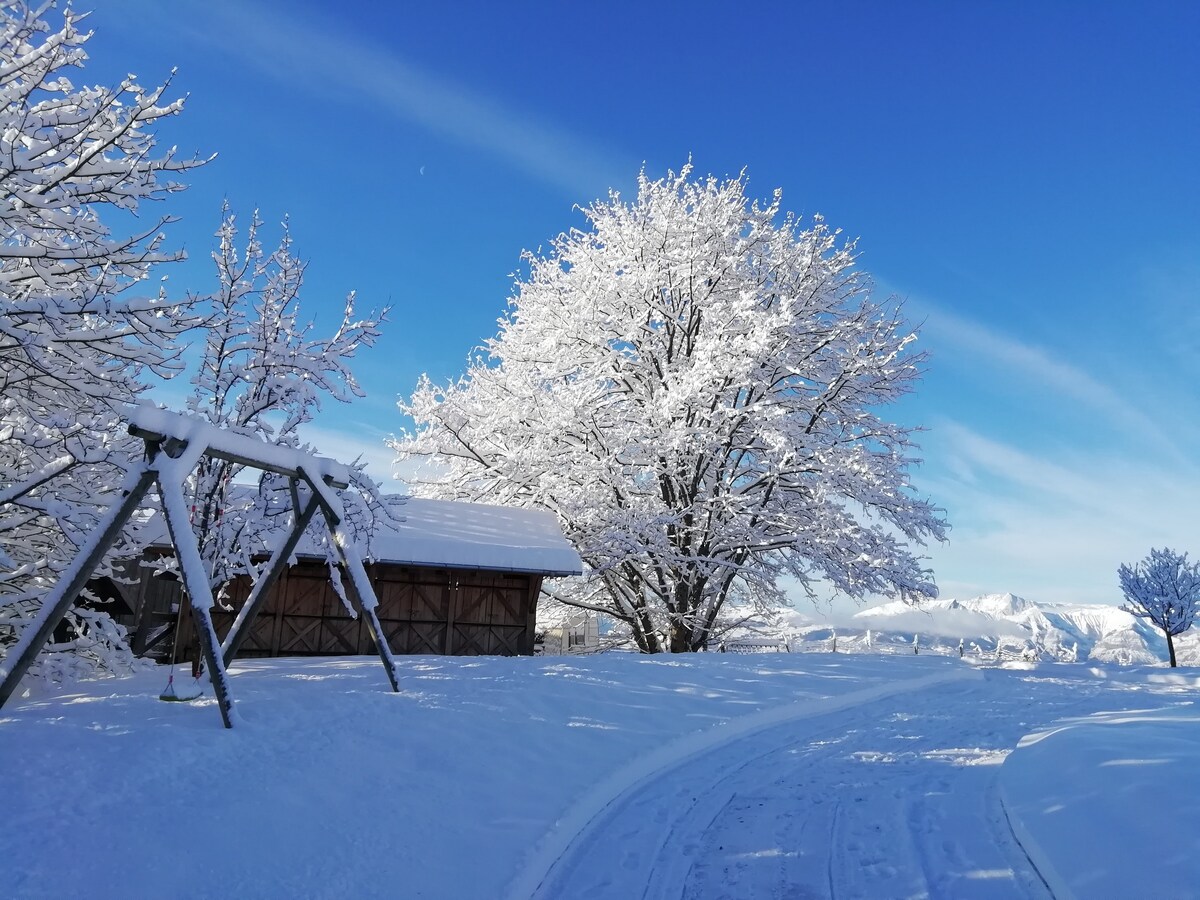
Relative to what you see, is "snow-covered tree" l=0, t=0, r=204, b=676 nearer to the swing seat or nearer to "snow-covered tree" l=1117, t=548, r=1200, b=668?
the swing seat

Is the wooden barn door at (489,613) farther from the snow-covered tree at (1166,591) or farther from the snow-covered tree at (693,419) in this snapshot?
the snow-covered tree at (1166,591)

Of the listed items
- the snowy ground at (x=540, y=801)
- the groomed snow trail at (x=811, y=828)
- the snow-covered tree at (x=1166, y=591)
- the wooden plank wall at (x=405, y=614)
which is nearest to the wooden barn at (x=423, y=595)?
the wooden plank wall at (x=405, y=614)

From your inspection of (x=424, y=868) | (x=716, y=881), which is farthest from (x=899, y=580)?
(x=424, y=868)

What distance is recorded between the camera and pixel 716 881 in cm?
505

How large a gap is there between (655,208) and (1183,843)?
58.8 ft

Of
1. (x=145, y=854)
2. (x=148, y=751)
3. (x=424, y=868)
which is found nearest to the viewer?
(x=145, y=854)

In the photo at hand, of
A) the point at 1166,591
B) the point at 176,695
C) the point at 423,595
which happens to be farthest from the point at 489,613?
the point at 1166,591

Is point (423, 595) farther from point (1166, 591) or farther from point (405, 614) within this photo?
point (1166, 591)

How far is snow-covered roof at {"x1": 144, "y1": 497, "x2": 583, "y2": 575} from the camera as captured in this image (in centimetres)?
1520

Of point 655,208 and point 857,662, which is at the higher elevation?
point 655,208

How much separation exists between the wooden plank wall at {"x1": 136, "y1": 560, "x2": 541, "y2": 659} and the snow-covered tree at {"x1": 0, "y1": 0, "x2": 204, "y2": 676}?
25.5 ft

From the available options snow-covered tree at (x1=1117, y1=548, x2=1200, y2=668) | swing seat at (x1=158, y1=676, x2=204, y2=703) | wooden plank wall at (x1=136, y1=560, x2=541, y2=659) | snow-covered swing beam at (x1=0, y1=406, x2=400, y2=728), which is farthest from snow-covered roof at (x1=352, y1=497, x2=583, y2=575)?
snow-covered tree at (x1=1117, y1=548, x2=1200, y2=668)

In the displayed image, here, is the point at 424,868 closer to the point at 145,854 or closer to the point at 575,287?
the point at 145,854

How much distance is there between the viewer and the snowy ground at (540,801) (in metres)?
4.57
